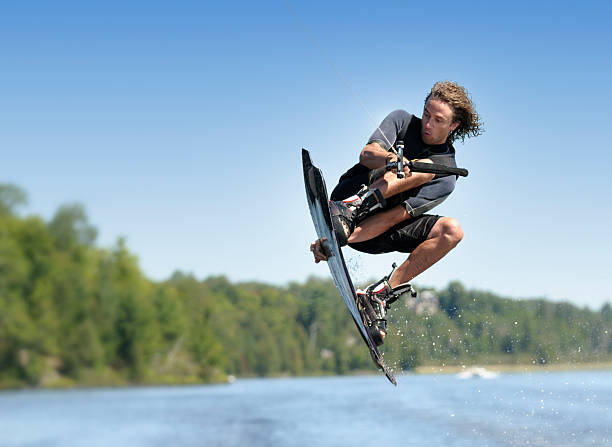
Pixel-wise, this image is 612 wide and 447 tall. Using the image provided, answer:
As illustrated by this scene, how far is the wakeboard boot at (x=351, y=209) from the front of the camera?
6.84m

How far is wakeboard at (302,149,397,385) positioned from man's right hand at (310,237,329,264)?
1.9 inches

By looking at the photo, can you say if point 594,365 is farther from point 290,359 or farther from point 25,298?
point 290,359

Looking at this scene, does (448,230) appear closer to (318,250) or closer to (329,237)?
(329,237)

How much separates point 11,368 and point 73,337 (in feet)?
18.8

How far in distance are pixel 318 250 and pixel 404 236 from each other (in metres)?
0.83

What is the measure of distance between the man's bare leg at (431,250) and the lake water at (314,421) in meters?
18.2

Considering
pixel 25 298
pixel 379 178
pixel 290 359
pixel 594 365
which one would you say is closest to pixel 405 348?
pixel 379 178

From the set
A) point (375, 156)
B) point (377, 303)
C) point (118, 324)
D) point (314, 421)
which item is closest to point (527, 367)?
point (377, 303)

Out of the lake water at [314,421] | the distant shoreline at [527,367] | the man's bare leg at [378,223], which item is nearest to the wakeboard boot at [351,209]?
the man's bare leg at [378,223]

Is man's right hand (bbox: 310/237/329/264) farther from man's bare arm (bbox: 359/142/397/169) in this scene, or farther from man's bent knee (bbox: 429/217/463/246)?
man's bent knee (bbox: 429/217/463/246)

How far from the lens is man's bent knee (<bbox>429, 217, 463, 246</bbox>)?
691 cm

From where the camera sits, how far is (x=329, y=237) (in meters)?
6.81

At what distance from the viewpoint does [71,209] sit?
227 feet

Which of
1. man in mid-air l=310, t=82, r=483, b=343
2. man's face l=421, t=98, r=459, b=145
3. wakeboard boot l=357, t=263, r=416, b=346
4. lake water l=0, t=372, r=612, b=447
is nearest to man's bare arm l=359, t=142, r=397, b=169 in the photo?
man in mid-air l=310, t=82, r=483, b=343
